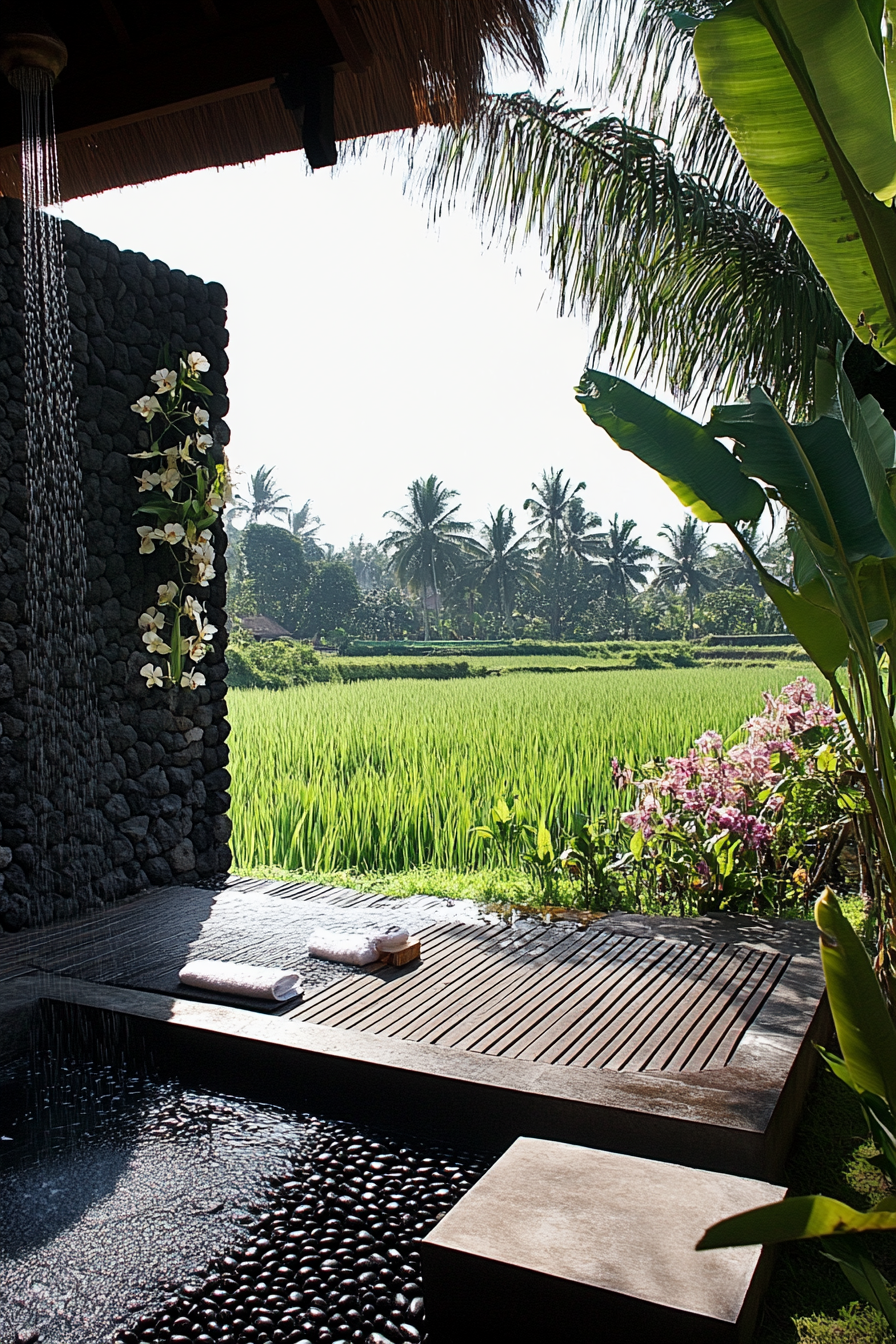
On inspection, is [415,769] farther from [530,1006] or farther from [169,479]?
[530,1006]

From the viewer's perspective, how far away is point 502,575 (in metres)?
41.5

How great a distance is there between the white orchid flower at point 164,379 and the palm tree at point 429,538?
1430 inches

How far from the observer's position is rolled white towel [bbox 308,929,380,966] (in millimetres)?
2922

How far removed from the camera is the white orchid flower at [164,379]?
13.9ft

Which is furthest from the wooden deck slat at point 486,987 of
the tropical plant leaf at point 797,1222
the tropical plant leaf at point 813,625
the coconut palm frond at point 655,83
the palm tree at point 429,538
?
the palm tree at point 429,538

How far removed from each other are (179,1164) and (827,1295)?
130 centimetres

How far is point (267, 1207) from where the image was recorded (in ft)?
6.35

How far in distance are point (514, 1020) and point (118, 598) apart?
8.55 ft

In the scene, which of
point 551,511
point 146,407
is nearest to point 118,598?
point 146,407

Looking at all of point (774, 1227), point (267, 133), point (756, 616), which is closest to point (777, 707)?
point (267, 133)

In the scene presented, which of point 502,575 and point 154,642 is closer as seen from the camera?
point 154,642

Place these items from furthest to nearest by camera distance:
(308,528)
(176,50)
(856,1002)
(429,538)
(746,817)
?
(308,528) → (429,538) → (746,817) → (176,50) → (856,1002)

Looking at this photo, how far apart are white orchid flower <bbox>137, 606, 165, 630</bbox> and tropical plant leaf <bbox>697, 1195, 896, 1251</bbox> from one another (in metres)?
3.65

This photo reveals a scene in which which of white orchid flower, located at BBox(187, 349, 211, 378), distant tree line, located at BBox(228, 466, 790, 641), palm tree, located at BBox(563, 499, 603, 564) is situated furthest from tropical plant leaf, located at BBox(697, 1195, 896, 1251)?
palm tree, located at BBox(563, 499, 603, 564)
